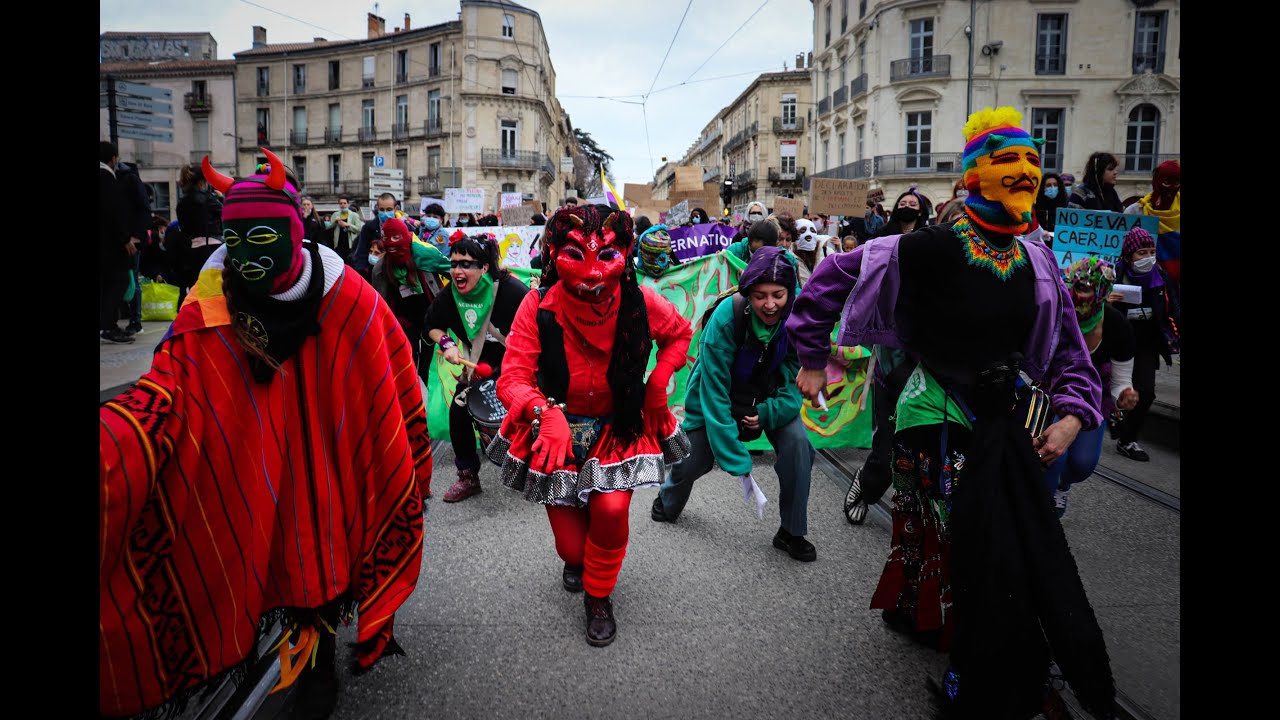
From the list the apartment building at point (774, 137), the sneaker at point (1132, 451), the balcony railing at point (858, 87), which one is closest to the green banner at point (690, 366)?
the sneaker at point (1132, 451)

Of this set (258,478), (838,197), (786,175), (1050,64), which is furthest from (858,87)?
(258,478)

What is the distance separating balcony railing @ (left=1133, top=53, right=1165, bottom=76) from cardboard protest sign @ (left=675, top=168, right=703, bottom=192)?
11.7 meters

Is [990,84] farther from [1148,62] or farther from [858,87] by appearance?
[1148,62]

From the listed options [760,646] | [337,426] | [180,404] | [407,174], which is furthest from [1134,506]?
[407,174]

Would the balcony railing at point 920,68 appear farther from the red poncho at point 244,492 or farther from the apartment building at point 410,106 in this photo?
the red poncho at point 244,492

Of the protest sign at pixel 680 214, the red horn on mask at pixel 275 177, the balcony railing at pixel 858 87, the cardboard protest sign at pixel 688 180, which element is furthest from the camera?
the balcony railing at pixel 858 87

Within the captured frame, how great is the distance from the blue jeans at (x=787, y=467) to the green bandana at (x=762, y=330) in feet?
1.62

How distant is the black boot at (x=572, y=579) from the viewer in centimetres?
331

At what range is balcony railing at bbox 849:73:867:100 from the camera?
1268 inches

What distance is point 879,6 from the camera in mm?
30359

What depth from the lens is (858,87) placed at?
108 ft

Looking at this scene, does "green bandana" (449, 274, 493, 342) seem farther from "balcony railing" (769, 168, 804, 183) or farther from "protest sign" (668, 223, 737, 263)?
"balcony railing" (769, 168, 804, 183)

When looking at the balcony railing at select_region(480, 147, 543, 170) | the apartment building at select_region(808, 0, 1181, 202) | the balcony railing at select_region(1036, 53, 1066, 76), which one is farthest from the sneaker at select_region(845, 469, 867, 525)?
the balcony railing at select_region(480, 147, 543, 170)

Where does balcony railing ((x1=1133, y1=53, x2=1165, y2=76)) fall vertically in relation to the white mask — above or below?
above
